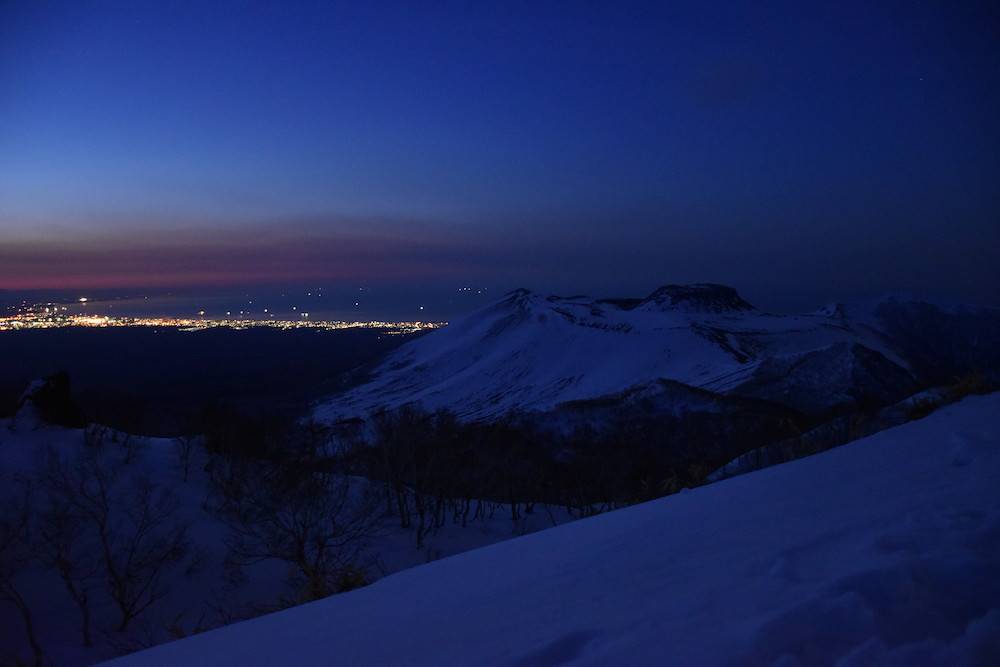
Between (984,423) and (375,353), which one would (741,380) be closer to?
(984,423)

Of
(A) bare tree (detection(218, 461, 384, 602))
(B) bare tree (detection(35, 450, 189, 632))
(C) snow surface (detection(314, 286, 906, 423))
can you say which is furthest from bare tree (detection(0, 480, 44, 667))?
(C) snow surface (detection(314, 286, 906, 423))

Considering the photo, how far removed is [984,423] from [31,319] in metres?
186

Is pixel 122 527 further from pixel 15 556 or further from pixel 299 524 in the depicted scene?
pixel 299 524

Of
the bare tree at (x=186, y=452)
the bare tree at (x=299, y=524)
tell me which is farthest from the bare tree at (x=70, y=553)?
the bare tree at (x=186, y=452)

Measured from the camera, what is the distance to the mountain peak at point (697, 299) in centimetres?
12912

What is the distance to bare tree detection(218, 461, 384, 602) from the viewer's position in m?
10.6

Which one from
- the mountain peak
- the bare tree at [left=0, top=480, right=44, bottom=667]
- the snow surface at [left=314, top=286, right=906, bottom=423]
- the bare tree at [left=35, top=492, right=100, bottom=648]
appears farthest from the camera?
the mountain peak

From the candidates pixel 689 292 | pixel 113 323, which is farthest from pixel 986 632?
pixel 113 323

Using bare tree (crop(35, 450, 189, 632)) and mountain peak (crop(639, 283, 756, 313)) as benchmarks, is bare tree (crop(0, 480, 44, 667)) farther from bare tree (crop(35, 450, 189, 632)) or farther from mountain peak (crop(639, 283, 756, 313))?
mountain peak (crop(639, 283, 756, 313))

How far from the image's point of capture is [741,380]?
4938 centimetres

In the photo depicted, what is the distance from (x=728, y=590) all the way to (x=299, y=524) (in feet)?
53.8

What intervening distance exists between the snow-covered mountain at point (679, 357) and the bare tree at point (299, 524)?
125 feet

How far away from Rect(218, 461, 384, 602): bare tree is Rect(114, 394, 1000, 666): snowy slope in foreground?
7.78ft

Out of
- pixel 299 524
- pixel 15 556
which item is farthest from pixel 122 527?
pixel 299 524
